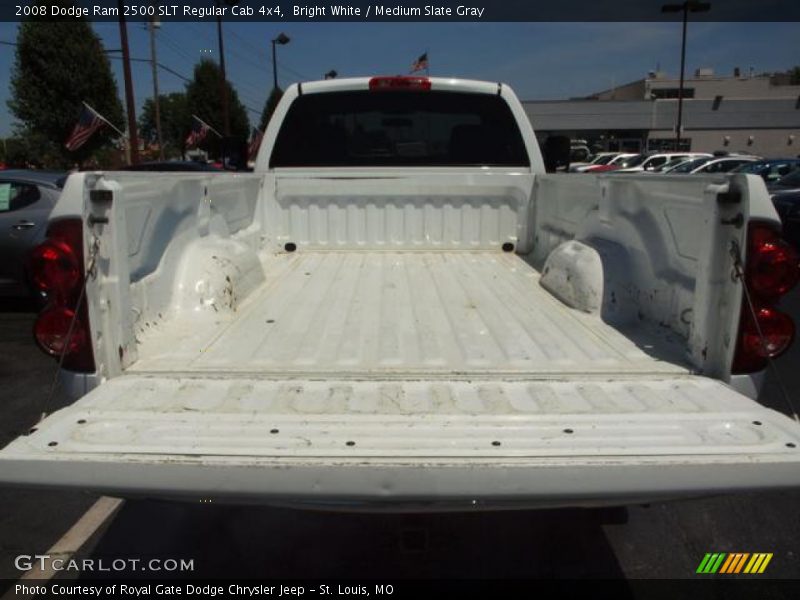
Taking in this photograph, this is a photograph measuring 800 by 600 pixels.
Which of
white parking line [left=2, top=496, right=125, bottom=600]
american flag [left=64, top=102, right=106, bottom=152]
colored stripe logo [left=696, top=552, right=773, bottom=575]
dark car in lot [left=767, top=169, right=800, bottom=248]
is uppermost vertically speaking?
american flag [left=64, top=102, right=106, bottom=152]

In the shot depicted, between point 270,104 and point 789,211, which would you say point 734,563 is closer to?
point 789,211

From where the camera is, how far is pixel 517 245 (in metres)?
5.08

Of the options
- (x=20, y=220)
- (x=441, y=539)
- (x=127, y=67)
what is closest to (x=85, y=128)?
(x=127, y=67)

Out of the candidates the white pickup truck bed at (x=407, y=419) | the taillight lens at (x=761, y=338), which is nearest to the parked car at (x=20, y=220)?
the white pickup truck bed at (x=407, y=419)

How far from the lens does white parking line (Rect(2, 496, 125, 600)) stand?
3.05 m

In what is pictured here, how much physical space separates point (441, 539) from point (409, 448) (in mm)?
997

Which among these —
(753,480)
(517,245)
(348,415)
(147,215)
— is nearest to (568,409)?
(753,480)

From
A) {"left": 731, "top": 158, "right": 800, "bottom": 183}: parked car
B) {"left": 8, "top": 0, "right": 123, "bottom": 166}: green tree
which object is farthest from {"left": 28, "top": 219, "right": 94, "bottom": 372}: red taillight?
{"left": 8, "top": 0, "right": 123, "bottom": 166}: green tree

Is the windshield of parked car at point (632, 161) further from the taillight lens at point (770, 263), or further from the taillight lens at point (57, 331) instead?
the taillight lens at point (57, 331)

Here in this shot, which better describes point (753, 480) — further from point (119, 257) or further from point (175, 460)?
point (119, 257)

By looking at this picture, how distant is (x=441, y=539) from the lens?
267 cm
